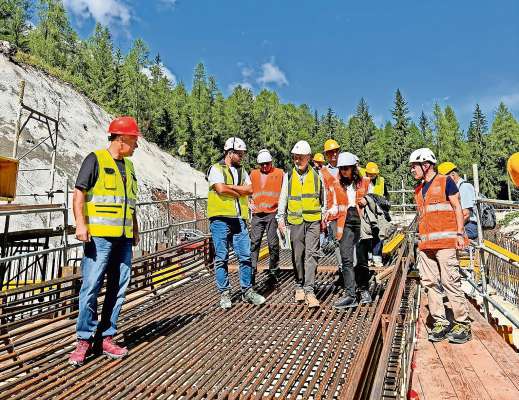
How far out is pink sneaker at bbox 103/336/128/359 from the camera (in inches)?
140

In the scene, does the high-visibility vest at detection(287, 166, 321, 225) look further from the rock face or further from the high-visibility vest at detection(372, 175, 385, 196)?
the rock face

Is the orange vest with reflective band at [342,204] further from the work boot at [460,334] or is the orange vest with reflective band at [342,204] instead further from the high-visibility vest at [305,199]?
the work boot at [460,334]

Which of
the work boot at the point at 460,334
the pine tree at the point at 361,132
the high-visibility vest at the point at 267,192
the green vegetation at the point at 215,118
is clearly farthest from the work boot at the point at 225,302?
the pine tree at the point at 361,132

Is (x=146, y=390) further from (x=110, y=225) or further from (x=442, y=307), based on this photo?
(x=442, y=307)

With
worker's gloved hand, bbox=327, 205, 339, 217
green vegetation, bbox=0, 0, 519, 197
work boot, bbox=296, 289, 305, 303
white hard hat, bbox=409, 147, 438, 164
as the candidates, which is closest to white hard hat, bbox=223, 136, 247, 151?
worker's gloved hand, bbox=327, 205, 339, 217

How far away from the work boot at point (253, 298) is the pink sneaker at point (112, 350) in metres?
1.93

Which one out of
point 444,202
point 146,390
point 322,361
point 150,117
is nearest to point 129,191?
point 146,390

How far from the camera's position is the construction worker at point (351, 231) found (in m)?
4.99

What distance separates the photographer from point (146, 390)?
2967mm

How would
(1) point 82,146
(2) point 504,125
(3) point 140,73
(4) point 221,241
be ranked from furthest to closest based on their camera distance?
(2) point 504,125, (3) point 140,73, (1) point 82,146, (4) point 221,241

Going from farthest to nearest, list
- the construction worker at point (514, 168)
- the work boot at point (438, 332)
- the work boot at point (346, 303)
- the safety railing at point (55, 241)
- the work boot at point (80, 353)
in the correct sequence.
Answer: the safety railing at point (55, 241), the work boot at point (346, 303), the work boot at point (438, 332), the work boot at point (80, 353), the construction worker at point (514, 168)

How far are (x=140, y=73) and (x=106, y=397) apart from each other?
6086 cm

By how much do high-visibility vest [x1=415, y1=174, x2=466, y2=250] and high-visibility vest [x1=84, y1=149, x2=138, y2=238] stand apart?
2.95 meters

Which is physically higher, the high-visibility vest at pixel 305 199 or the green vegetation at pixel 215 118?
the green vegetation at pixel 215 118
